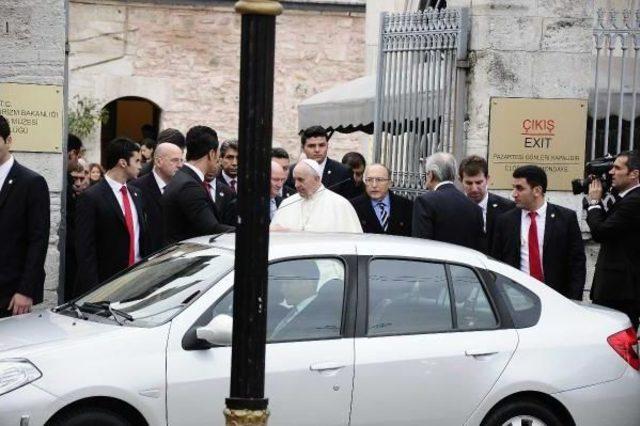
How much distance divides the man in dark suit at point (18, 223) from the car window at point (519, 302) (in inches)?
121

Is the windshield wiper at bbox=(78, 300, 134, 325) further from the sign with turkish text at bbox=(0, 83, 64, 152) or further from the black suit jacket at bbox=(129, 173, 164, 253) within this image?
the sign with turkish text at bbox=(0, 83, 64, 152)

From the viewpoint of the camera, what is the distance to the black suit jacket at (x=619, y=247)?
11.2 metres

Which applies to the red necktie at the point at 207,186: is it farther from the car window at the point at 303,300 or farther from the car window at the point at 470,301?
the car window at the point at 470,301

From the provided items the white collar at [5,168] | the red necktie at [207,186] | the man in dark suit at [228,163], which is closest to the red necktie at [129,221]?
the red necktie at [207,186]

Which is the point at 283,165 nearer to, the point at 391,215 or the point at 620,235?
the point at 391,215

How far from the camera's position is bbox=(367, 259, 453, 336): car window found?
8.63m

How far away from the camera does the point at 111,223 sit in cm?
1096

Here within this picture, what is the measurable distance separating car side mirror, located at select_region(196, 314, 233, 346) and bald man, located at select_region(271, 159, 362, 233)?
10.7 ft

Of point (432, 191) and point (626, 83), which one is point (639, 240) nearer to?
point (432, 191)


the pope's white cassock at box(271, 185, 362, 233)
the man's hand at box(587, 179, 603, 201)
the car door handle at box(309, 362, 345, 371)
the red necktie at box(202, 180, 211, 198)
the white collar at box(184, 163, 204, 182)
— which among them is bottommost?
the car door handle at box(309, 362, 345, 371)

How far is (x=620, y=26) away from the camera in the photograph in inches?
526

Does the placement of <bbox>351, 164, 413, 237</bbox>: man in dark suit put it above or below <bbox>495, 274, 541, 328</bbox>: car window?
above

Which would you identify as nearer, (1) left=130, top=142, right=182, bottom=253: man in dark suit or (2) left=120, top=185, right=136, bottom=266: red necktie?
(2) left=120, top=185, right=136, bottom=266: red necktie

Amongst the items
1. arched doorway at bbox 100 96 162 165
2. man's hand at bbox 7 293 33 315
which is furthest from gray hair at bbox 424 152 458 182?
arched doorway at bbox 100 96 162 165
